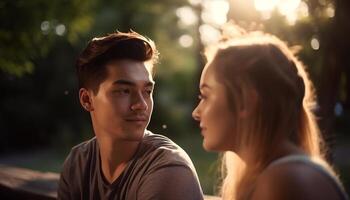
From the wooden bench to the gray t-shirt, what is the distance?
0.76 metres

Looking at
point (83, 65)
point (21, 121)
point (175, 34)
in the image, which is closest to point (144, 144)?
point (83, 65)

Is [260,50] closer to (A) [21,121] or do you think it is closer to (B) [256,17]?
(B) [256,17]

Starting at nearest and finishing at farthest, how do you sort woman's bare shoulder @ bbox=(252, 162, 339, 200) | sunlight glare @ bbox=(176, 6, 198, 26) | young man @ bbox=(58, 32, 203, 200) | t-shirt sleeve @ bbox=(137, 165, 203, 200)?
woman's bare shoulder @ bbox=(252, 162, 339, 200), t-shirt sleeve @ bbox=(137, 165, 203, 200), young man @ bbox=(58, 32, 203, 200), sunlight glare @ bbox=(176, 6, 198, 26)

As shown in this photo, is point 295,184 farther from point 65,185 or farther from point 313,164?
point 65,185

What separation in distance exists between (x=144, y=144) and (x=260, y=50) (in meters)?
0.98

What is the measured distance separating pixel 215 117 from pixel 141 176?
0.71 meters

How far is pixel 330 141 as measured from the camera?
14.9ft

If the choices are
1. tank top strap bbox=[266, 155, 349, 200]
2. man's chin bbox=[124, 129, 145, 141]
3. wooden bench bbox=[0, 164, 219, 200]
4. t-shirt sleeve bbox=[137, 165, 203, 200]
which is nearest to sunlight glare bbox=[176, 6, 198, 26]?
wooden bench bbox=[0, 164, 219, 200]

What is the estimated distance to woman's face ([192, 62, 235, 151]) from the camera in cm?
168

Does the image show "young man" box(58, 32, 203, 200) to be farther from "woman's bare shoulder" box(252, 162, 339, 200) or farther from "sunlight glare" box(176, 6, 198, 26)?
"sunlight glare" box(176, 6, 198, 26)

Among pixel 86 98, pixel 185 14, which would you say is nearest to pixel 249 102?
pixel 86 98

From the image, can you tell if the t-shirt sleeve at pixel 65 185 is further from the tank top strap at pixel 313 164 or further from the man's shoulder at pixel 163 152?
the tank top strap at pixel 313 164

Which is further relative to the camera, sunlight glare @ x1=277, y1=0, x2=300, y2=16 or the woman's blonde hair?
sunlight glare @ x1=277, y1=0, x2=300, y2=16

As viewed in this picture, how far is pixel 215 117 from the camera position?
1.70 m
